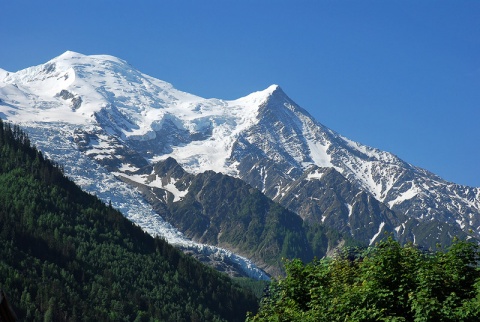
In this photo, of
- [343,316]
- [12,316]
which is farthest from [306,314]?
[12,316]

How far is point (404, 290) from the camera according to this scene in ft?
170

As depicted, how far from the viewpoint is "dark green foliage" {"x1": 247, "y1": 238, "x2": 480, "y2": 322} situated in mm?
49000

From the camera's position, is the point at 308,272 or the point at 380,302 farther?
the point at 308,272

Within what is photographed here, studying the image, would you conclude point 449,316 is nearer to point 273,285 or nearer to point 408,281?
point 408,281

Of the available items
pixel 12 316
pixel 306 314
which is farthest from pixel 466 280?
pixel 12 316

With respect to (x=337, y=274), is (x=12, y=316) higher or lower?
lower

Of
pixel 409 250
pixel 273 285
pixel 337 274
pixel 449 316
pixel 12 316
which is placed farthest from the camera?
pixel 273 285

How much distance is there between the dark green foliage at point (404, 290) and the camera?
161 ft

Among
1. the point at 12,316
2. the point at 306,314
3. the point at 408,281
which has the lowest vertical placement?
the point at 12,316

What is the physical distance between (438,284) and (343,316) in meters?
6.05

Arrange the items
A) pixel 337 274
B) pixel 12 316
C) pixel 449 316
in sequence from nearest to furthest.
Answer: pixel 12 316
pixel 449 316
pixel 337 274

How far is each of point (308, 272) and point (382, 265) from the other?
29.8 ft

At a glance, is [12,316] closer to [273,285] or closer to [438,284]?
[438,284]

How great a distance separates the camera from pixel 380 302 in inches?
2032
